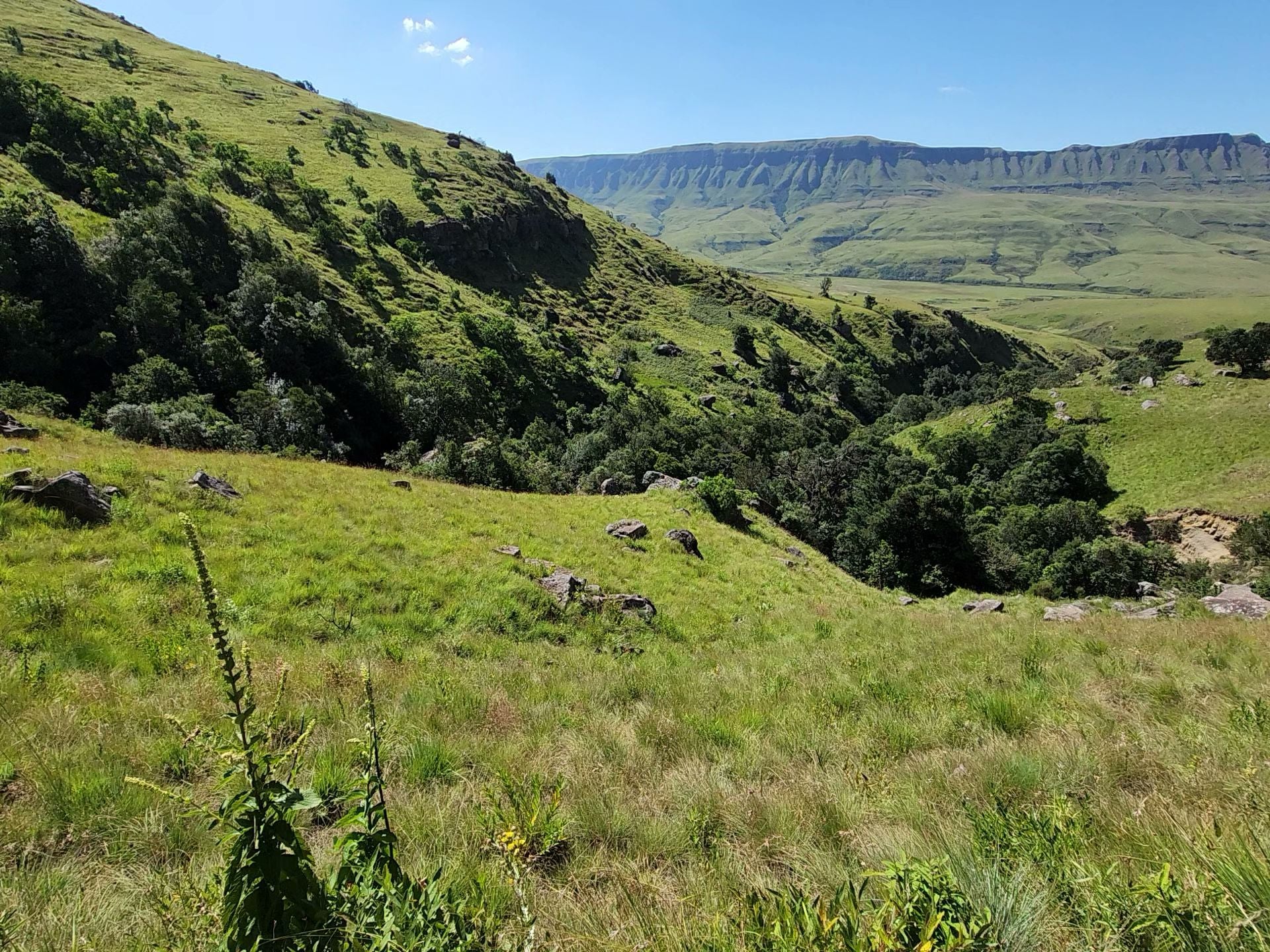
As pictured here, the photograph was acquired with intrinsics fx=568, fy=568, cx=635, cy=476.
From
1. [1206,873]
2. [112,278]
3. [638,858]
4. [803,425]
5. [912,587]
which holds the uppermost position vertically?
[112,278]

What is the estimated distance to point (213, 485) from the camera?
13.7 m

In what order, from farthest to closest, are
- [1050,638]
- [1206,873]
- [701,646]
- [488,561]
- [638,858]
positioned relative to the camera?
1. [488,561]
2. [701,646]
3. [1050,638]
4. [638,858]
5. [1206,873]

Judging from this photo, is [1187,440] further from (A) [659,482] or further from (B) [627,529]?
(B) [627,529]

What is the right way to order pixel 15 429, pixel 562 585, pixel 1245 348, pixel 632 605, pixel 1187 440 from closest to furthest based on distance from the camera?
1. pixel 562 585
2. pixel 632 605
3. pixel 15 429
4. pixel 1187 440
5. pixel 1245 348

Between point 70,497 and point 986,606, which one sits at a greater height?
point 70,497

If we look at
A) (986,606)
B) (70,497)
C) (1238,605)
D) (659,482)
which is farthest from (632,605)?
(659,482)

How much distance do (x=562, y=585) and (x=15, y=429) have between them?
14.6 meters

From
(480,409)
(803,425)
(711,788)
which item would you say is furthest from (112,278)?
(803,425)

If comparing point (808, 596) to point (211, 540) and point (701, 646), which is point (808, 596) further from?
point (211, 540)

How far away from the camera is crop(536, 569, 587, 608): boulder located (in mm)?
12816

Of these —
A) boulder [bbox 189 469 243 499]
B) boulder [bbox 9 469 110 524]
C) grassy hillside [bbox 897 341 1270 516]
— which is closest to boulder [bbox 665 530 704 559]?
boulder [bbox 189 469 243 499]

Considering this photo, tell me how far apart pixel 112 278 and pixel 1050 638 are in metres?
59.0

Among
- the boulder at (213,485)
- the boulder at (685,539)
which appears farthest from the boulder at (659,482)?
the boulder at (213,485)

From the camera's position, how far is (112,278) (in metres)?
42.3
